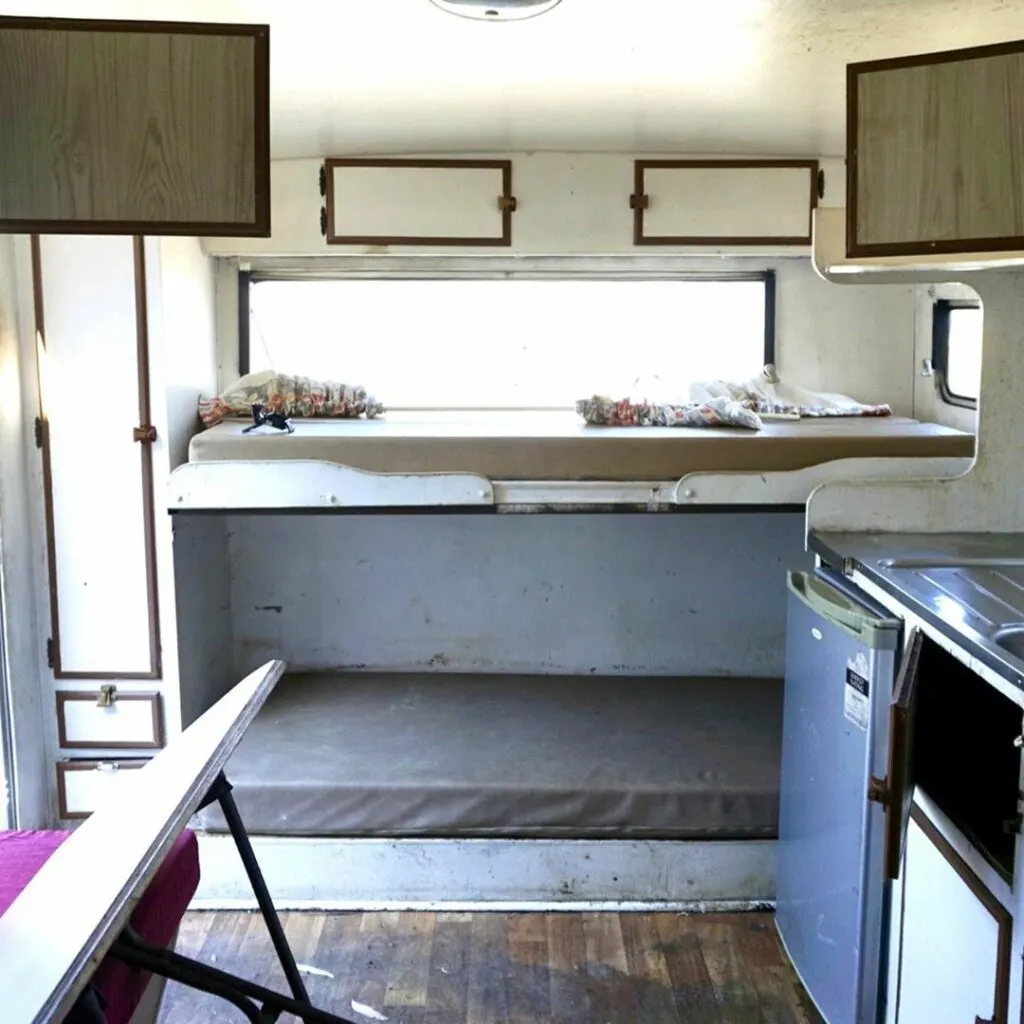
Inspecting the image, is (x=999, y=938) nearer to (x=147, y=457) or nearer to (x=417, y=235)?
(x=147, y=457)

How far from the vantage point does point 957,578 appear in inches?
84.2

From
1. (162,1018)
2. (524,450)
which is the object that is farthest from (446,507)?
(162,1018)

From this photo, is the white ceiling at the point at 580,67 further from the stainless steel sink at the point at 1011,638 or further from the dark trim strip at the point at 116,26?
the stainless steel sink at the point at 1011,638

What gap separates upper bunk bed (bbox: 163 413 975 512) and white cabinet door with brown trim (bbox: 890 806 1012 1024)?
103 centimetres

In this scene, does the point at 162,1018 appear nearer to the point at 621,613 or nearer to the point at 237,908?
the point at 237,908

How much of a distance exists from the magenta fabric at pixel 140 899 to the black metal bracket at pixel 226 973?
59mm

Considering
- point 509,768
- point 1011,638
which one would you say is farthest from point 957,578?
point 509,768

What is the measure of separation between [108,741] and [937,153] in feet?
7.82

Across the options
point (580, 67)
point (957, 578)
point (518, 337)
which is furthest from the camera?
point (518, 337)

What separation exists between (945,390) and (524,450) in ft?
4.73

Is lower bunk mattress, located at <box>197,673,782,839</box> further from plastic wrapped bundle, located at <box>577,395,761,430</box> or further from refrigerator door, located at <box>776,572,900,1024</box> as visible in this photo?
plastic wrapped bundle, located at <box>577,395,761,430</box>

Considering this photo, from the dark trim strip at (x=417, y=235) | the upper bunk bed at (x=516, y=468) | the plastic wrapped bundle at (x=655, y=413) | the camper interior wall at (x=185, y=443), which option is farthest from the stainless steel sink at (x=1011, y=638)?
the camper interior wall at (x=185, y=443)

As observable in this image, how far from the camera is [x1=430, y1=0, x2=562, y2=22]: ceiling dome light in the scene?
1.93 m

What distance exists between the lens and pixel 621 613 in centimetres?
356
